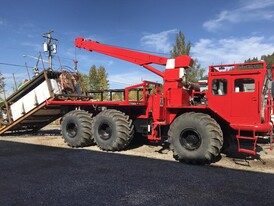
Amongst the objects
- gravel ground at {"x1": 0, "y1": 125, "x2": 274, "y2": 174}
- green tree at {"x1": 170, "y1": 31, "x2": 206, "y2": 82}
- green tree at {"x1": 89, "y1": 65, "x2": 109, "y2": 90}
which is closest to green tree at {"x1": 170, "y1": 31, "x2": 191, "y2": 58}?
green tree at {"x1": 170, "y1": 31, "x2": 206, "y2": 82}

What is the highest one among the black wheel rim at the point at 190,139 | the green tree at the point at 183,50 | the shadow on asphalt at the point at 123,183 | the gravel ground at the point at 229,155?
the green tree at the point at 183,50

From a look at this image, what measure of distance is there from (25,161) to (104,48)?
6.05 m

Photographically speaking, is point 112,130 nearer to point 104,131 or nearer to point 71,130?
point 104,131

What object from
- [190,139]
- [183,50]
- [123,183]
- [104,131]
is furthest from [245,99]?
[183,50]

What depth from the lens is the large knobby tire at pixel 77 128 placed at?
1103cm

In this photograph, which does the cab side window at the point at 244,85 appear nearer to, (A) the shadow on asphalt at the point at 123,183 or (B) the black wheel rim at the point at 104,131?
(A) the shadow on asphalt at the point at 123,183

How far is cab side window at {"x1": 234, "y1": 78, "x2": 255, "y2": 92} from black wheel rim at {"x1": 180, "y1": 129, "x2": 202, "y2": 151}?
1.73m

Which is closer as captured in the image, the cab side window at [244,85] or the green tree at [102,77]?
the cab side window at [244,85]

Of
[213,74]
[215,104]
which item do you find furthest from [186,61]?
[215,104]

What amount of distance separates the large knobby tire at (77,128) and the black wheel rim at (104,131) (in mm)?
742

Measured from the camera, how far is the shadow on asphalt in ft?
17.7

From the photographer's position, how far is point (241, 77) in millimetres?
8102

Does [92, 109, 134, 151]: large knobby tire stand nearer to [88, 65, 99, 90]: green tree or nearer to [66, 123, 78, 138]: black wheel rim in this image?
[66, 123, 78, 138]: black wheel rim

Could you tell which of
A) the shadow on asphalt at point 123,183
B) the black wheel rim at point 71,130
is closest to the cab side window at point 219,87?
the shadow on asphalt at point 123,183
